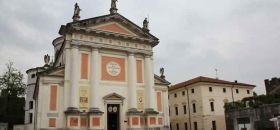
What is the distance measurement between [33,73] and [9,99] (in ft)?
18.1

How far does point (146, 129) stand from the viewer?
27.7m

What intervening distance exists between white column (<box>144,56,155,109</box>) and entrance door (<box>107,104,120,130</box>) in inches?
126

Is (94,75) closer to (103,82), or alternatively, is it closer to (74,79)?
(103,82)

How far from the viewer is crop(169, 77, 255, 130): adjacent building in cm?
4272

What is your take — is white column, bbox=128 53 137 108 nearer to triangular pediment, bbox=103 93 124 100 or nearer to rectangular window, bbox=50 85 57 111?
triangular pediment, bbox=103 93 124 100

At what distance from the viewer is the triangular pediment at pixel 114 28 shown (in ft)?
91.6

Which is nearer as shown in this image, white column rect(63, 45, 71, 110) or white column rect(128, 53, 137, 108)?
white column rect(63, 45, 71, 110)

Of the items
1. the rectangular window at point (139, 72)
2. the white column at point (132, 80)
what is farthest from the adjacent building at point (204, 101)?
the white column at point (132, 80)

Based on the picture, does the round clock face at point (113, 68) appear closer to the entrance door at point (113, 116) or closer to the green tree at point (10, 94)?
the entrance door at point (113, 116)

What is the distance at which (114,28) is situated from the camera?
28.7m

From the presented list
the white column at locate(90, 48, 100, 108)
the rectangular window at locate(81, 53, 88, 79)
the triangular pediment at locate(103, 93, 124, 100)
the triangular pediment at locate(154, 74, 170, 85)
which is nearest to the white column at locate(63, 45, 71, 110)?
the rectangular window at locate(81, 53, 88, 79)

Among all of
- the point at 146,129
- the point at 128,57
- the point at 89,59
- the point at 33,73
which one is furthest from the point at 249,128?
the point at 33,73

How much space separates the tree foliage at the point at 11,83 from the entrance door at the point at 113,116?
25000 millimetres

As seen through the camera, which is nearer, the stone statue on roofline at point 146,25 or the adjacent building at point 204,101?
the stone statue on roofline at point 146,25
